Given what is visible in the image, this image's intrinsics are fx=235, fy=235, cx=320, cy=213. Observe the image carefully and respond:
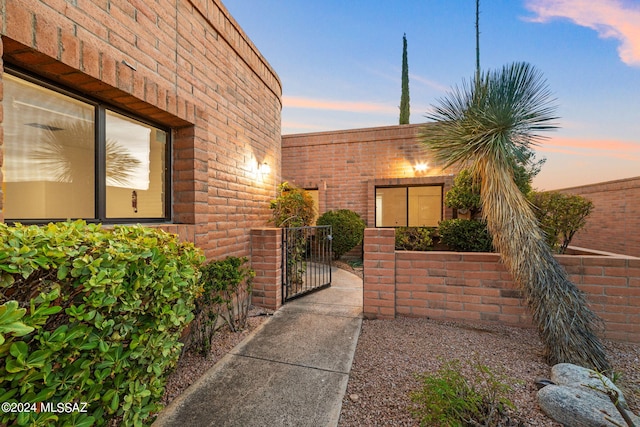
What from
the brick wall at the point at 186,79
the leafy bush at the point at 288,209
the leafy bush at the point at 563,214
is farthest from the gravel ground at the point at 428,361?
the leafy bush at the point at 288,209

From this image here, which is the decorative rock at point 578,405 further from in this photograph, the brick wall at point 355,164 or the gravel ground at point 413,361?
the brick wall at point 355,164

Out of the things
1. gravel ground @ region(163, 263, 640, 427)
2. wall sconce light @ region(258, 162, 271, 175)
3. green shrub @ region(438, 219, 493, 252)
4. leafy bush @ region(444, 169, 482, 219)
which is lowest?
gravel ground @ region(163, 263, 640, 427)

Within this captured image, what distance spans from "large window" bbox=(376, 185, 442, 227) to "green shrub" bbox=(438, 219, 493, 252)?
364 cm

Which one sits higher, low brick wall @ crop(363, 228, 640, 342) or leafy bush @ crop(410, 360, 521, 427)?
low brick wall @ crop(363, 228, 640, 342)

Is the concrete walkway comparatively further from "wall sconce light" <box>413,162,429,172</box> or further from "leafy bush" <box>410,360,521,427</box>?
"wall sconce light" <box>413,162,429,172</box>

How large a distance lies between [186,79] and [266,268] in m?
2.85

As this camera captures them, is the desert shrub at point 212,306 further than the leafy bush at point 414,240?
No

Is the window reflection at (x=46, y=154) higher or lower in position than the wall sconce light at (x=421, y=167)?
lower

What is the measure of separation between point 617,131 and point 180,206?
11896 mm

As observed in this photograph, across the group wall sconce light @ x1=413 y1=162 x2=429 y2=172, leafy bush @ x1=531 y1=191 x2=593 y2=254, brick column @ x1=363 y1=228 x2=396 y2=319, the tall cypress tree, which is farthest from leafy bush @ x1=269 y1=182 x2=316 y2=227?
the tall cypress tree

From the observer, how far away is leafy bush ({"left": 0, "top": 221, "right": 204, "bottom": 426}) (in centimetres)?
94

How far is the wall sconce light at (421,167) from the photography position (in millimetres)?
7934

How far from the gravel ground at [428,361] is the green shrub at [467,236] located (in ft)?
5.45

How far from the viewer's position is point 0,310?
84 cm
